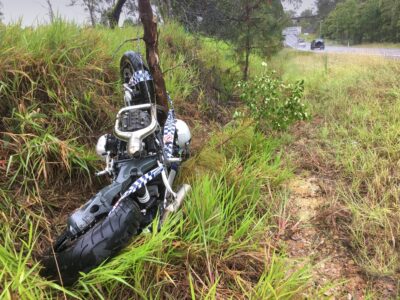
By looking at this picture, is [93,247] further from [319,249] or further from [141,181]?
[319,249]

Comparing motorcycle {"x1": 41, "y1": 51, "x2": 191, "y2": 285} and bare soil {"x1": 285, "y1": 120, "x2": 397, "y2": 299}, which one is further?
bare soil {"x1": 285, "y1": 120, "x2": 397, "y2": 299}

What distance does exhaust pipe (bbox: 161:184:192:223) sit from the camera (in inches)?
74.5

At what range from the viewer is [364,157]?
306 cm

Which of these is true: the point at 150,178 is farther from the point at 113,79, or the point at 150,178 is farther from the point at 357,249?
the point at 113,79

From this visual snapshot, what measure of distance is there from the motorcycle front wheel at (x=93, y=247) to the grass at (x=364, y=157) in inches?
60.3

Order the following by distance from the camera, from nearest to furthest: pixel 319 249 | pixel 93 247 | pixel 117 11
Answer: pixel 93 247 → pixel 319 249 → pixel 117 11

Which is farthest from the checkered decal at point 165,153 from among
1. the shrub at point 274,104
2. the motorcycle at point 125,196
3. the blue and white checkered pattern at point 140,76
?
the shrub at point 274,104

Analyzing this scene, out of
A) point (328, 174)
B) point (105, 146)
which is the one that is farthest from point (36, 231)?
point (328, 174)

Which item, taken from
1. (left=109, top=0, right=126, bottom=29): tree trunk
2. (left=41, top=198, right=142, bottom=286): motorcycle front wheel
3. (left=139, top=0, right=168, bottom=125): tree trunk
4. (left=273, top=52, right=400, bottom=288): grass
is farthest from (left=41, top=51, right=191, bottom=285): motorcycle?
(left=109, top=0, right=126, bottom=29): tree trunk

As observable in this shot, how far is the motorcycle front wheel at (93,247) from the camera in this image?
1.55 meters

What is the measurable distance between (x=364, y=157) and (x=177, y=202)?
2.04 metres

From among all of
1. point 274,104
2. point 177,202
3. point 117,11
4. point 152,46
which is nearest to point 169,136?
point 177,202

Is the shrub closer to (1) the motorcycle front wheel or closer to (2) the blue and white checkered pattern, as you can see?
(2) the blue and white checkered pattern

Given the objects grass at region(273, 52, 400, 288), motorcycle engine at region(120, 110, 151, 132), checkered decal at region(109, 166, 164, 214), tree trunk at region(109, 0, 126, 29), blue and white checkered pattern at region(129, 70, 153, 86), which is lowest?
grass at region(273, 52, 400, 288)
